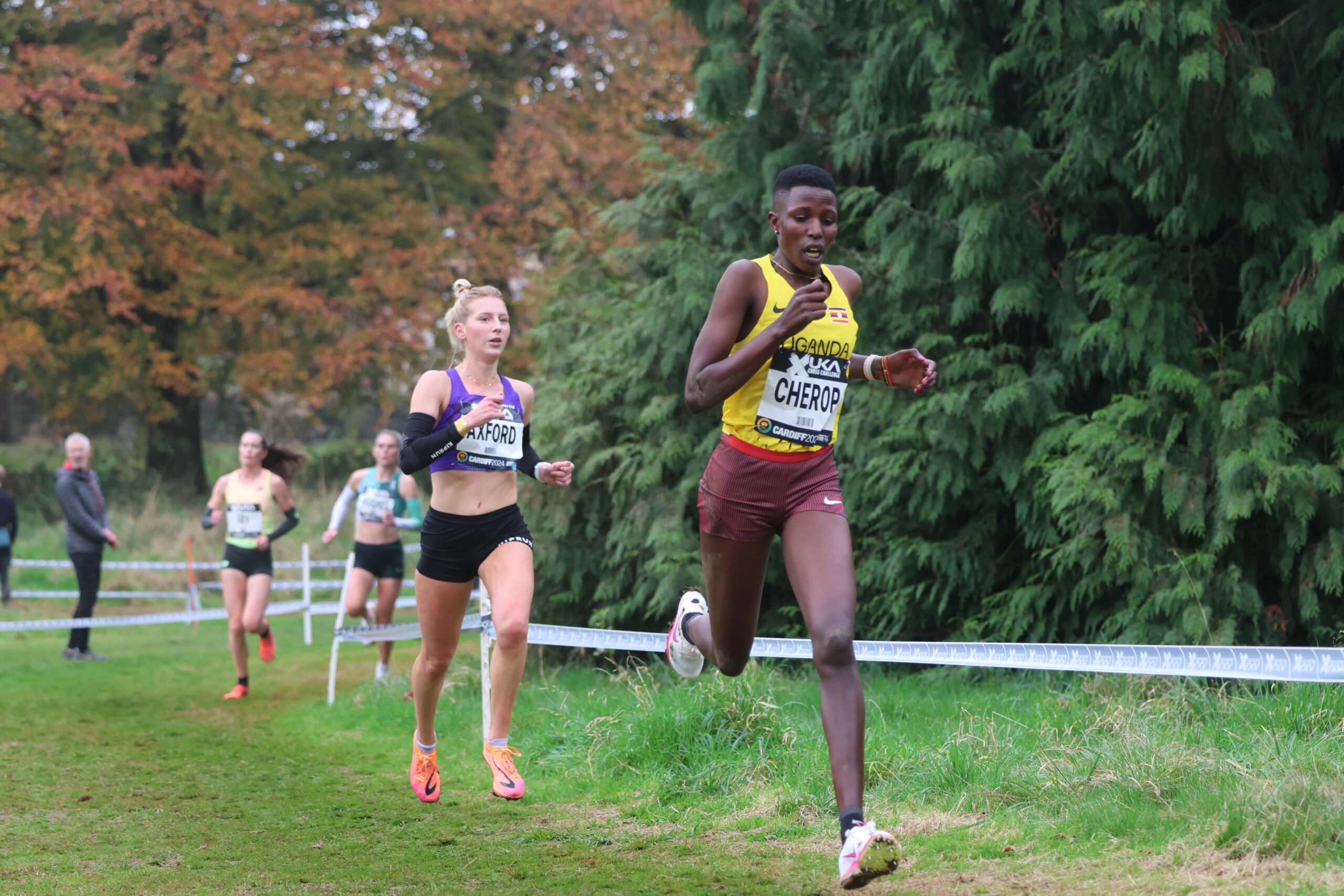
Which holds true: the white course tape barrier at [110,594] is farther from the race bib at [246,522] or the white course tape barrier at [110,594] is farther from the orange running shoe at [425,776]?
the orange running shoe at [425,776]

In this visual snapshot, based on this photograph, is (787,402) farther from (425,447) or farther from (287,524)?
(287,524)

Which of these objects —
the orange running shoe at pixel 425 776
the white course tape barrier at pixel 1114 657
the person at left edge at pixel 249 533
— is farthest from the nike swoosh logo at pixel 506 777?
the person at left edge at pixel 249 533

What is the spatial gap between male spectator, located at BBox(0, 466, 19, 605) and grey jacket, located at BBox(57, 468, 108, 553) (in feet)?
11.6

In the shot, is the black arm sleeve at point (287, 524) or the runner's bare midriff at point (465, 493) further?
the black arm sleeve at point (287, 524)

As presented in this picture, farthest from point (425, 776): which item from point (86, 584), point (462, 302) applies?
point (86, 584)

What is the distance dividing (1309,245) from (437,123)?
61.0 ft

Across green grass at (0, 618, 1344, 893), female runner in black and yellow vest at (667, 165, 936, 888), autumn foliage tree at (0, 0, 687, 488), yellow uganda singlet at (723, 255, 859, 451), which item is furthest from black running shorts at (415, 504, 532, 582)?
autumn foliage tree at (0, 0, 687, 488)

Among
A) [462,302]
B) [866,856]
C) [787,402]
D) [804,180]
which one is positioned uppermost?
[804,180]

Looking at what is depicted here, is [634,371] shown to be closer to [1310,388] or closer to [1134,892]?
[1310,388]

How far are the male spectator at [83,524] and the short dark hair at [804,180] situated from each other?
34.9ft

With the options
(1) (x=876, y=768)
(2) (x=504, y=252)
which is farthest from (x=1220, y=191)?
(2) (x=504, y=252)

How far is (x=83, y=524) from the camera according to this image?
13555mm

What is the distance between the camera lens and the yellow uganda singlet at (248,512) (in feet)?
36.3

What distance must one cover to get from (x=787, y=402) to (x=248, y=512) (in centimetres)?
750
